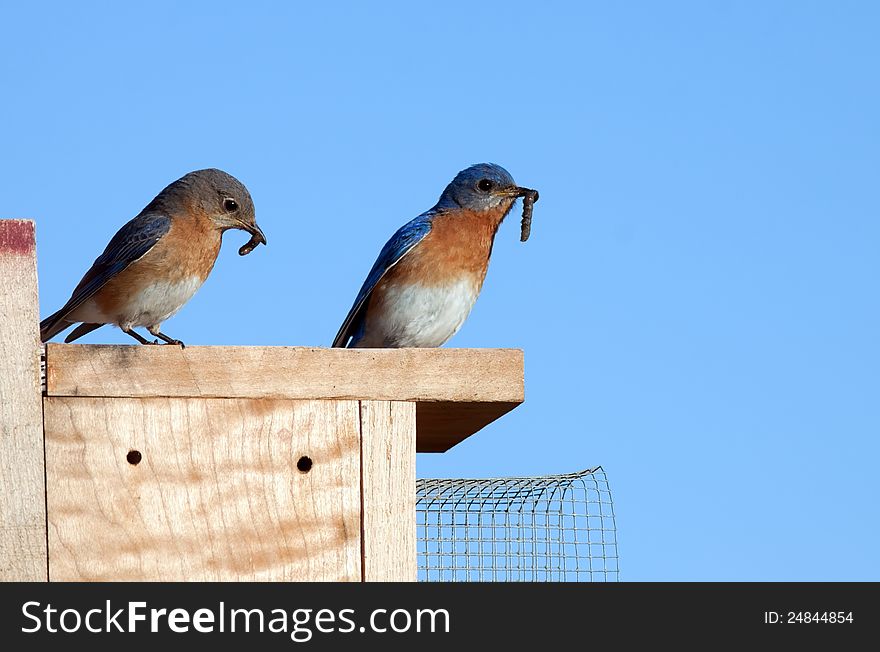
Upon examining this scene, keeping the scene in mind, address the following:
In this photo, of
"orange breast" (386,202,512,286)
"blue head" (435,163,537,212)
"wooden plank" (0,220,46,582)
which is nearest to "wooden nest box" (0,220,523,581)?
"wooden plank" (0,220,46,582)

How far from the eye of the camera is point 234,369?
4.07 metres

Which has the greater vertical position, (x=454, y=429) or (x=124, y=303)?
(x=124, y=303)

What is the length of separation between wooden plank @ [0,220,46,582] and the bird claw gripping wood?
2422 millimetres

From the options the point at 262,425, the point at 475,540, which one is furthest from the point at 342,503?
the point at 475,540

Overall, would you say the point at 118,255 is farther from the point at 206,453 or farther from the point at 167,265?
the point at 206,453

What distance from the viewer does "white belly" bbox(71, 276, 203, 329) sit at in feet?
17.0

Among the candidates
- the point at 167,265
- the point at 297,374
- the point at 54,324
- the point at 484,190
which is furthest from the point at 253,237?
the point at 297,374

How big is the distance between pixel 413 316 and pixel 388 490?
1.63 meters

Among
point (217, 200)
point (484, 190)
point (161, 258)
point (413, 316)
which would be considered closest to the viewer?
point (161, 258)

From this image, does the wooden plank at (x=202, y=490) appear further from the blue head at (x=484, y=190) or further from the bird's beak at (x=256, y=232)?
the blue head at (x=484, y=190)

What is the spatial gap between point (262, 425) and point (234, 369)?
19cm

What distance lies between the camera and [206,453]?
400 centimetres
